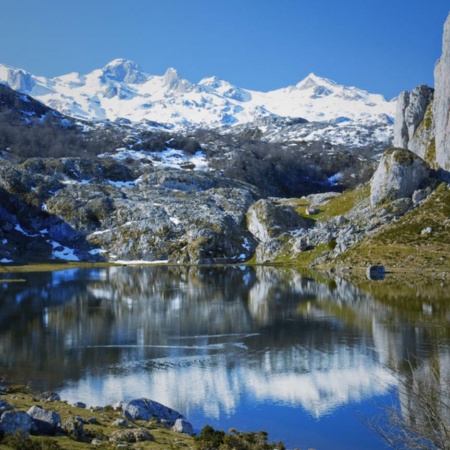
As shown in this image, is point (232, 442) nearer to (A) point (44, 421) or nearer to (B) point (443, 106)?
(A) point (44, 421)

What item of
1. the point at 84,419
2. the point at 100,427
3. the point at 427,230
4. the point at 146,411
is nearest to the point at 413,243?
the point at 427,230

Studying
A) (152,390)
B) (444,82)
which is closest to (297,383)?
(152,390)

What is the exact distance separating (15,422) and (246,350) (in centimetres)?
3540

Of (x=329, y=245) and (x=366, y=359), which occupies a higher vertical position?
(x=329, y=245)

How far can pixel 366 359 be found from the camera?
2174 inches

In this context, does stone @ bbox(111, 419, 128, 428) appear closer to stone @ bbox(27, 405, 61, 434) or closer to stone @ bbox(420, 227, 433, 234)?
stone @ bbox(27, 405, 61, 434)

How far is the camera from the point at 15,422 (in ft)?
92.5

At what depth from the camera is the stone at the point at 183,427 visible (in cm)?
3478

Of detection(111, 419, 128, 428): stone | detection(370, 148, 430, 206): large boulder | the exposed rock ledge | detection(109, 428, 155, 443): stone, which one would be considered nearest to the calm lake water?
the exposed rock ledge

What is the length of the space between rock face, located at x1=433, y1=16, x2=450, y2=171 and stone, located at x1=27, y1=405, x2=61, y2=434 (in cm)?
15703

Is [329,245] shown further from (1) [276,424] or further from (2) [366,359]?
(1) [276,424]

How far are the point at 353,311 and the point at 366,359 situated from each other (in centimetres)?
2927

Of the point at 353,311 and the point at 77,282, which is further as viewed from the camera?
the point at 77,282

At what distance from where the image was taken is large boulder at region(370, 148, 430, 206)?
553ft
